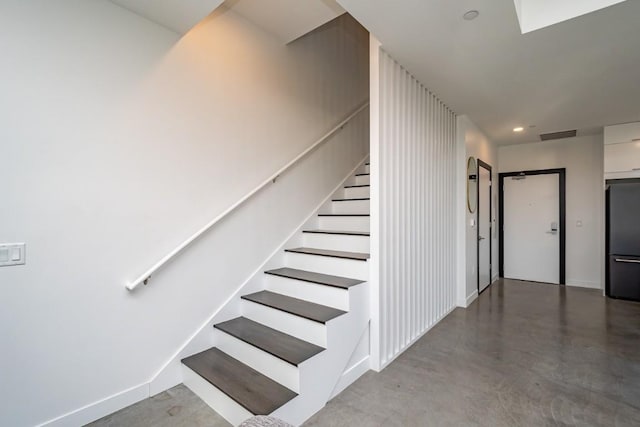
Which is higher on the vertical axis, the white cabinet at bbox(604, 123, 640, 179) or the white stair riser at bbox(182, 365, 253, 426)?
the white cabinet at bbox(604, 123, 640, 179)

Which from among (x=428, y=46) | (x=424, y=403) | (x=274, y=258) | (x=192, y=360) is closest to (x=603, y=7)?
(x=428, y=46)

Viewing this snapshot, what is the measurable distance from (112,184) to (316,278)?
161 centimetres

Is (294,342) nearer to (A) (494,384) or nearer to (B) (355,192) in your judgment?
(A) (494,384)

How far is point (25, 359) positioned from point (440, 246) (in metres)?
3.66

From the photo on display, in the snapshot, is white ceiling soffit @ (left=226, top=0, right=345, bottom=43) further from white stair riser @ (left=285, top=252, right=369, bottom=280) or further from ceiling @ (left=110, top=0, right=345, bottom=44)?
white stair riser @ (left=285, top=252, right=369, bottom=280)

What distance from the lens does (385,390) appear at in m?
2.19

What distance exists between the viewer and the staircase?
6.02 feet

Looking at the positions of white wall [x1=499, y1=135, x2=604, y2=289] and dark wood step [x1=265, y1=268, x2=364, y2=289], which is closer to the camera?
dark wood step [x1=265, y1=268, x2=364, y2=289]

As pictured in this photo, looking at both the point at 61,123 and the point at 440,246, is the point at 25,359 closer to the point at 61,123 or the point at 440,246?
the point at 61,123

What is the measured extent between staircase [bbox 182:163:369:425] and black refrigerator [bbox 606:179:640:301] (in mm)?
4209

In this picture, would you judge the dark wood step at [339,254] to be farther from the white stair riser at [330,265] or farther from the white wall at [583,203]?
the white wall at [583,203]

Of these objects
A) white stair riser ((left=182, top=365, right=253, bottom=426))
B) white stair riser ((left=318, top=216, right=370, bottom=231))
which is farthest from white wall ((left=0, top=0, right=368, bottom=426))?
white stair riser ((left=318, top=216, right=370, bottom=231))

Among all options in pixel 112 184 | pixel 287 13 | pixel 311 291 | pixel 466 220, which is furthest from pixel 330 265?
pixel 466 220

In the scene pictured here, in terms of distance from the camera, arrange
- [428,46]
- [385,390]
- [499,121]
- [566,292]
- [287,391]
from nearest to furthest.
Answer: [287,391]
[385,390]
[428,46]
[499,121]
[566,292]
